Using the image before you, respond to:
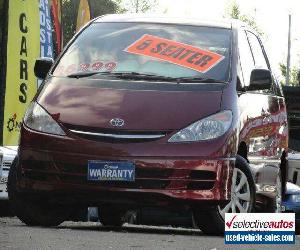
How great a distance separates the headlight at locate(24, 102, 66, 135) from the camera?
927cm

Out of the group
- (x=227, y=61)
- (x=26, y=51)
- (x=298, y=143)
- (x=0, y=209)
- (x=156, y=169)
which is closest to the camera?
(x=156, y=169)

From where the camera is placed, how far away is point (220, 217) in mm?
9469

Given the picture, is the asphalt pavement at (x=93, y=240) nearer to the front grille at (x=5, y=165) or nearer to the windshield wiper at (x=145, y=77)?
the windshield wiper at (x=145, y=77)

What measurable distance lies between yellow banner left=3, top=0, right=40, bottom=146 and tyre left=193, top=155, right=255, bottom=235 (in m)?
11.6

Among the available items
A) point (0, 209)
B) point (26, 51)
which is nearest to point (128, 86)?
point (0, 209)

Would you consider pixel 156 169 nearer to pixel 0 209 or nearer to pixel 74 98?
pixel 74 98

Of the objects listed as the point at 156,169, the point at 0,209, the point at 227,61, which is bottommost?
the point at 0,209

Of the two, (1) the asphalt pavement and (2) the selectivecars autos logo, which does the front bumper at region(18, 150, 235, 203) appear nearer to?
(1) the asphalt pavement

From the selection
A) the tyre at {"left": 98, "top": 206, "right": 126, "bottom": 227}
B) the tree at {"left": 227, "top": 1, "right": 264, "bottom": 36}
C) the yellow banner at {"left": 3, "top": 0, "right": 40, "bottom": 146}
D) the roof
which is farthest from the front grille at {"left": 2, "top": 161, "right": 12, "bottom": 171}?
the tree at {"left": 227, "top": 1, "right": 264, "bottom": 36}

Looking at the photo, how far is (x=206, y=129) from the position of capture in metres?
9.14

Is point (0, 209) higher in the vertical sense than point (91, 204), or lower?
lower

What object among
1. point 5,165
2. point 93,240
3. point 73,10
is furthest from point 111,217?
point 73,10

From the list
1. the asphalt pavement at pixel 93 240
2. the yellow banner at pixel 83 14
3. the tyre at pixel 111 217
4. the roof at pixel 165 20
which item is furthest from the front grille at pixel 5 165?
the yellow banner at pixel 83 14

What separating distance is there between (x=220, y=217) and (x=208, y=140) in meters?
0.72
